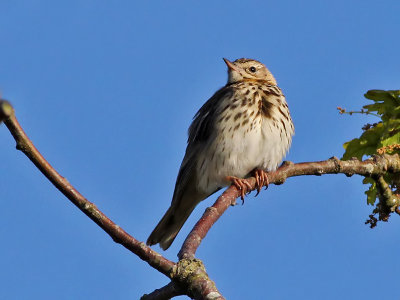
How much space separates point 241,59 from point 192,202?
7.59ft

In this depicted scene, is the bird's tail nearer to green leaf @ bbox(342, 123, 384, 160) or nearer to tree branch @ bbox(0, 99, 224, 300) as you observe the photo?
green leaf @ bbox(342, 123, 384, 160)

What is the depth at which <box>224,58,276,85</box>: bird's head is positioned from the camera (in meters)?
8.77

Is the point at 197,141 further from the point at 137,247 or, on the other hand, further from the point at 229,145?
the point at 137,247

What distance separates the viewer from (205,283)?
127 inches

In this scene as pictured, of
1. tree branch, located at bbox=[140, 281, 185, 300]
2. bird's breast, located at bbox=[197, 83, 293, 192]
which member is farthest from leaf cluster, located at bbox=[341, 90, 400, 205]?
tree branch, located at bbox=[140, 281, 185, 300]

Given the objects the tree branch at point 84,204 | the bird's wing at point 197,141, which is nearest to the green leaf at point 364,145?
the bird's wing at point 197,141

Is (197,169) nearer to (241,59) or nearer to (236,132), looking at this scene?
(236,132)

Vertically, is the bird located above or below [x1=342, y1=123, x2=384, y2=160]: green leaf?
above

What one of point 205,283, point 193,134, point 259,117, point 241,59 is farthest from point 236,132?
point 205,283

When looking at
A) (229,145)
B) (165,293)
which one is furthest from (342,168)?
(229,145)

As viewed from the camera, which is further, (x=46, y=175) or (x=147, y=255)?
(x=147, y=255)

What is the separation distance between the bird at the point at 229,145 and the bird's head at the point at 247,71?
0.48 m

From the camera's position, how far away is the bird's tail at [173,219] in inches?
295

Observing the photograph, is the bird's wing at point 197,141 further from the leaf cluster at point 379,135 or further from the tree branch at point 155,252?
the tree branch at point 155,252
